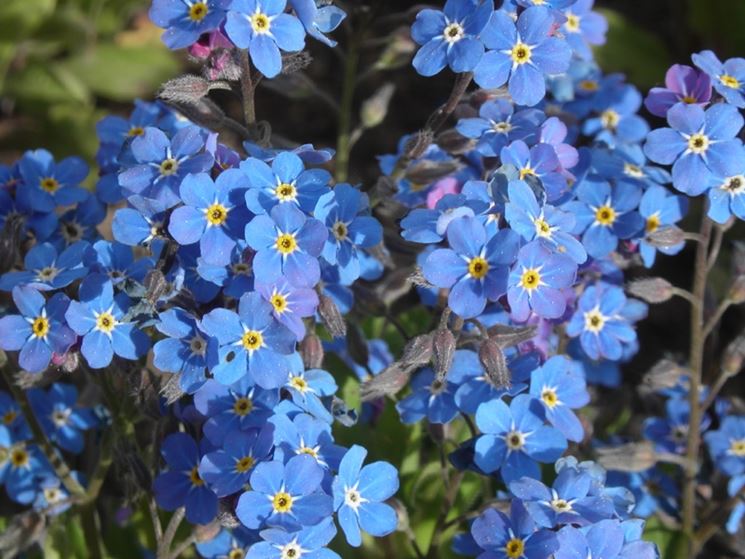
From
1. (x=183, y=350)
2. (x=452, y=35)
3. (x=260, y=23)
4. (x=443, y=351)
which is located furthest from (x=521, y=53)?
(x=183, y=350)

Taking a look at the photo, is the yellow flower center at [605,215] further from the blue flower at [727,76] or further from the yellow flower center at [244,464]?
the yellow flower center at [244,464]

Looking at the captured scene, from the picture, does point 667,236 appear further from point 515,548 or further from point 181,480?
point 181,480

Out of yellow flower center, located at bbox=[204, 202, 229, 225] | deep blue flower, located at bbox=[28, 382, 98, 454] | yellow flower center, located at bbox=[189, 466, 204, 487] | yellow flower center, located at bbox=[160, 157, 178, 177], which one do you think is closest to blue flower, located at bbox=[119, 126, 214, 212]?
yellow flower center, located at bbox=[160, 157, 178, 177]

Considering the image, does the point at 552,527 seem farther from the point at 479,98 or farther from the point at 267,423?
the point at 479,98

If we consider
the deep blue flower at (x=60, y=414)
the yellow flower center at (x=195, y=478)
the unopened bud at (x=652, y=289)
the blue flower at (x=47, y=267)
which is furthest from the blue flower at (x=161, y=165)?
the unopened bud at (x=652, y=289)

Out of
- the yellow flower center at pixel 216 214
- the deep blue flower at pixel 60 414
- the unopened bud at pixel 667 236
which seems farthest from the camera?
the deep blue flower at pixel 60 414

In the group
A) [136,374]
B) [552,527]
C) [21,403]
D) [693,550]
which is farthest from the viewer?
[693,550]

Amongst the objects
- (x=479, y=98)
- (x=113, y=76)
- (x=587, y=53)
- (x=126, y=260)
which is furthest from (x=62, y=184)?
(x=113, y=76)
